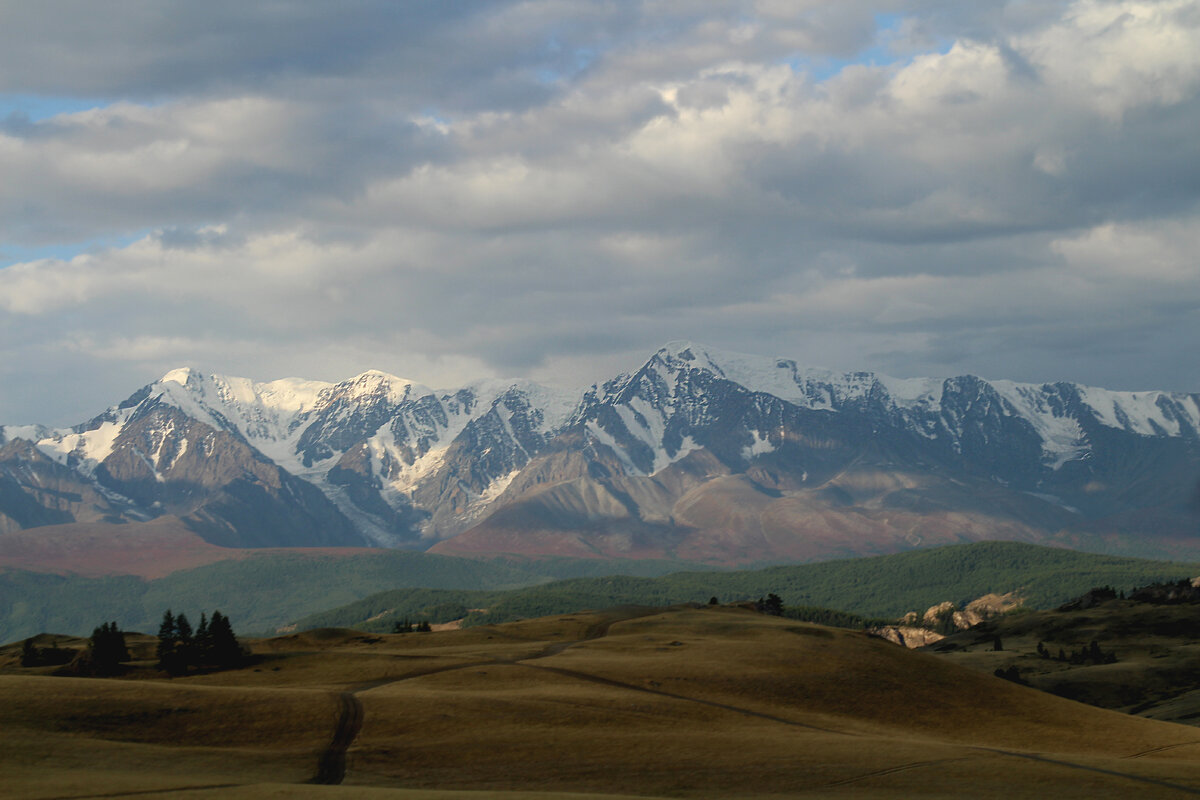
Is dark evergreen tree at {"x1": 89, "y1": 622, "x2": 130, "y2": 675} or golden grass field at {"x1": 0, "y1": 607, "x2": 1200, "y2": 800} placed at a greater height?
dark evergreen tree at {"x1": 89, "y1": 622, "x2": 130, "y2": 675}

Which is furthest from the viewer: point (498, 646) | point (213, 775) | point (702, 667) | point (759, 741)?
point (498, 646)

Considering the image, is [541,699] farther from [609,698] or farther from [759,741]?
[759,741]

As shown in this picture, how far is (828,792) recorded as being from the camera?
87.1 meters

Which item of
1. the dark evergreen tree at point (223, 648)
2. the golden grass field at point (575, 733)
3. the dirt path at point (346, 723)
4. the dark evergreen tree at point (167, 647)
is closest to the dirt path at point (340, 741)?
the dirt path at point (346, 723)

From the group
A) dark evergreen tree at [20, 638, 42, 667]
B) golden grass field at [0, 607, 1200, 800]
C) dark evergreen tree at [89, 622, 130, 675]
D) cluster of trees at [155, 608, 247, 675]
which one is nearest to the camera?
golden grass field at [0, 607, 1200, 800]

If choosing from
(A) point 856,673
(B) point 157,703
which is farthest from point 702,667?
(B) point 157,703

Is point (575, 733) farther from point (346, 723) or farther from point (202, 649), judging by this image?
point (202, 649)

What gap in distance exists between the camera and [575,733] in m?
104

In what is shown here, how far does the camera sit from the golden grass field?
87688 millimetres

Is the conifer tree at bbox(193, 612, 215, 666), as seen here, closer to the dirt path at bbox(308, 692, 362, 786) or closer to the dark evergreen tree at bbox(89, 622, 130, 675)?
the dark evergreen tree at bbox(89, 622, 130, 675)

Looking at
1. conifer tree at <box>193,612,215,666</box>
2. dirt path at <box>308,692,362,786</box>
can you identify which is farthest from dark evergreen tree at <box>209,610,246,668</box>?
dirt path at <box>308,692,362,786</box>

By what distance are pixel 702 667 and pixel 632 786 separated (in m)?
54.9

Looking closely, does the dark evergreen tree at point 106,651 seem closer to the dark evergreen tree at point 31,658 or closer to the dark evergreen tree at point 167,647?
the dark evergreen tree at point 167,647

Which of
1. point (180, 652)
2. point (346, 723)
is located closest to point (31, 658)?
point (180, 652)
